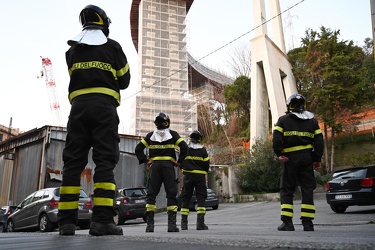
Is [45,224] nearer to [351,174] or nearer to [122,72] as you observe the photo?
[122,72]

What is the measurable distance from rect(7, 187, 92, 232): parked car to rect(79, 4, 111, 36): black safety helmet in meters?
7.71

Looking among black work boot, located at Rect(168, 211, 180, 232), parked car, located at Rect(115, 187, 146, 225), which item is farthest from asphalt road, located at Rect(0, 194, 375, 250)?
parked car, located at Rect(115, 187, 146, 225)

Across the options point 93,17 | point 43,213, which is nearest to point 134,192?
point 43,213

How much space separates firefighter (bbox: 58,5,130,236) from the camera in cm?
346

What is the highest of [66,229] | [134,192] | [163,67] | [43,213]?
[163,67]

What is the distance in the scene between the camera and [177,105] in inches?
2783

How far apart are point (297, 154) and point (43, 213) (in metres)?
8.13

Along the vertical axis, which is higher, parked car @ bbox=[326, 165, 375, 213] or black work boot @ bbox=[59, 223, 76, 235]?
parked car @ bbox=[326, 165, 375, 213]

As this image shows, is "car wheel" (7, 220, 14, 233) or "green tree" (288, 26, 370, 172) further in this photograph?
"green tree" (288, 26, 370, 172)

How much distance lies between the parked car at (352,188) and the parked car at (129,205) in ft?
23.4

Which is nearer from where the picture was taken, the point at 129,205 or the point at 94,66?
the point at 94,66

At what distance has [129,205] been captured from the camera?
1444cm

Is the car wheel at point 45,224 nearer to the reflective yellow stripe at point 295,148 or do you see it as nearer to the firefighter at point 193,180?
the firefighter at point 193,180

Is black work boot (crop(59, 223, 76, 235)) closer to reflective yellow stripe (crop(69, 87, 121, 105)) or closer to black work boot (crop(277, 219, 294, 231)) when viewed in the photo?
reflective yellow stripe (crop(69, 87, 121, 105))
